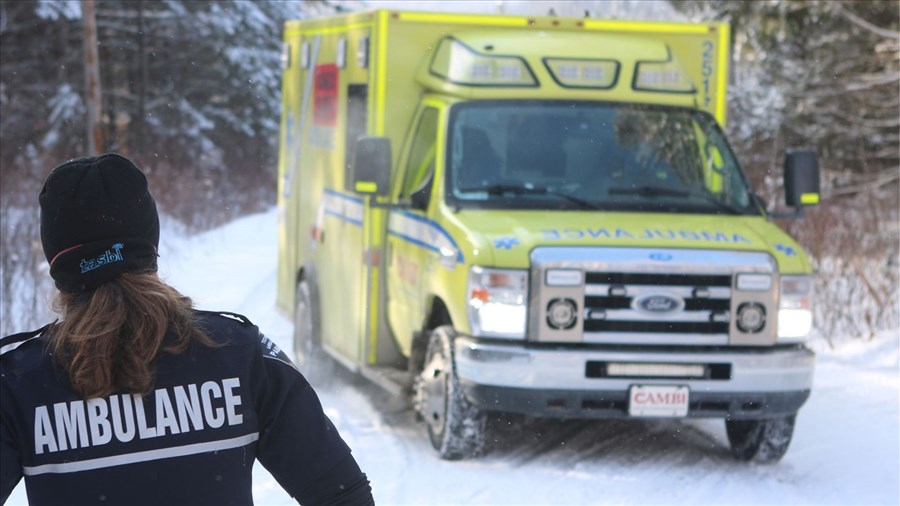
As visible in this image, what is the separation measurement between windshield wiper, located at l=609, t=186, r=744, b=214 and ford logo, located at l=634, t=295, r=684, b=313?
3.12 feet

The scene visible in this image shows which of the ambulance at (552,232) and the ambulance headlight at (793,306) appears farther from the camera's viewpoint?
the ambulance headlight at (793,306)

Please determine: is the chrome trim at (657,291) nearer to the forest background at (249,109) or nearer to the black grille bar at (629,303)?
the black grille bar at (629,303)

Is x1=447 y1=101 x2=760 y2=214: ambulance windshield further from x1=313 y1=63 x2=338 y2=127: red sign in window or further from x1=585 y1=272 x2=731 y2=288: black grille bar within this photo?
x1=313 y1=63 x2=338 y2=127: red sign in window

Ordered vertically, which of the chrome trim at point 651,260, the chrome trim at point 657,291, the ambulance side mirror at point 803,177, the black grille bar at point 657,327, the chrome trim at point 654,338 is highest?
the ambulance side mirror at point 803,177

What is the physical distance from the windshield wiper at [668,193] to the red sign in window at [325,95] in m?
2.76

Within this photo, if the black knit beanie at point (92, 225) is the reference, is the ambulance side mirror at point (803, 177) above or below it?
below

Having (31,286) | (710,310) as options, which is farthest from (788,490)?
(31,286)

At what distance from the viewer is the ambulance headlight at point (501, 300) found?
7078mm

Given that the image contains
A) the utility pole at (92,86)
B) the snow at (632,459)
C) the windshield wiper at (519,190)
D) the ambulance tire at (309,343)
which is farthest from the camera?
the utility pole at (92,86)

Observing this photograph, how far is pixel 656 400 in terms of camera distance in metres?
7.15

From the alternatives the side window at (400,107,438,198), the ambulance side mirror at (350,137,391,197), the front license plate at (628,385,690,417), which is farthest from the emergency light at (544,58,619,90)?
the front license plate at (628,385,690,417)

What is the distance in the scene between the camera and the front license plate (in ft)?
23.4

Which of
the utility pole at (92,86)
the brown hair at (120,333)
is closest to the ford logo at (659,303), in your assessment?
the brown hair at (120,333)

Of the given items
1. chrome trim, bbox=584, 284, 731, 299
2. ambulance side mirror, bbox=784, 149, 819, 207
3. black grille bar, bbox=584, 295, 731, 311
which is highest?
ambulance side mirror, bbox=784, 149, 819, 207
